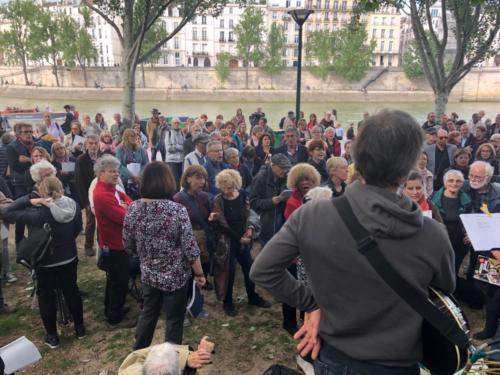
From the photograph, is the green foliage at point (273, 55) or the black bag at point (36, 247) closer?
the black bag at point (36, 247)

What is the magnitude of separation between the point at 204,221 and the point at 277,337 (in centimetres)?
147

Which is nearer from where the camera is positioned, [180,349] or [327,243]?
[327,243]

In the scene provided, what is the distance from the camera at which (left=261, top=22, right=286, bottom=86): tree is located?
5859cm

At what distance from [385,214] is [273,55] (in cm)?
6179

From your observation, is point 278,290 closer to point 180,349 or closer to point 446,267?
point 446,267

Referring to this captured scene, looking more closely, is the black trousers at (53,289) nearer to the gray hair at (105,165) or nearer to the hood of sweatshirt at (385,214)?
the gray hair at (105,165)

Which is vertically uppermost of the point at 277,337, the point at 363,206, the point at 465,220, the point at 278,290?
the point at 363,206

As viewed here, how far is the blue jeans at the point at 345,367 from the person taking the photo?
55.7 inches

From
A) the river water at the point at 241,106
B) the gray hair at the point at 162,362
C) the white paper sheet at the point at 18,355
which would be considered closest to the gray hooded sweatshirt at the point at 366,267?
the gray hair at the point at 162,362

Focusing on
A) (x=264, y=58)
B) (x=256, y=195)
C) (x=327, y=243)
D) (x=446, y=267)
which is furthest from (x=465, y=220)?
(x=264, y=58)

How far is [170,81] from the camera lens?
197 ft

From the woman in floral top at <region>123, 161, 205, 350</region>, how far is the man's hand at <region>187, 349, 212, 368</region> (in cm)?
99

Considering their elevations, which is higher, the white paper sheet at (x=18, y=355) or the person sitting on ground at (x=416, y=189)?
the person sitting on ground at (x=416, y=189)

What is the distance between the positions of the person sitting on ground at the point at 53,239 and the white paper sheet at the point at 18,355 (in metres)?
0.90
